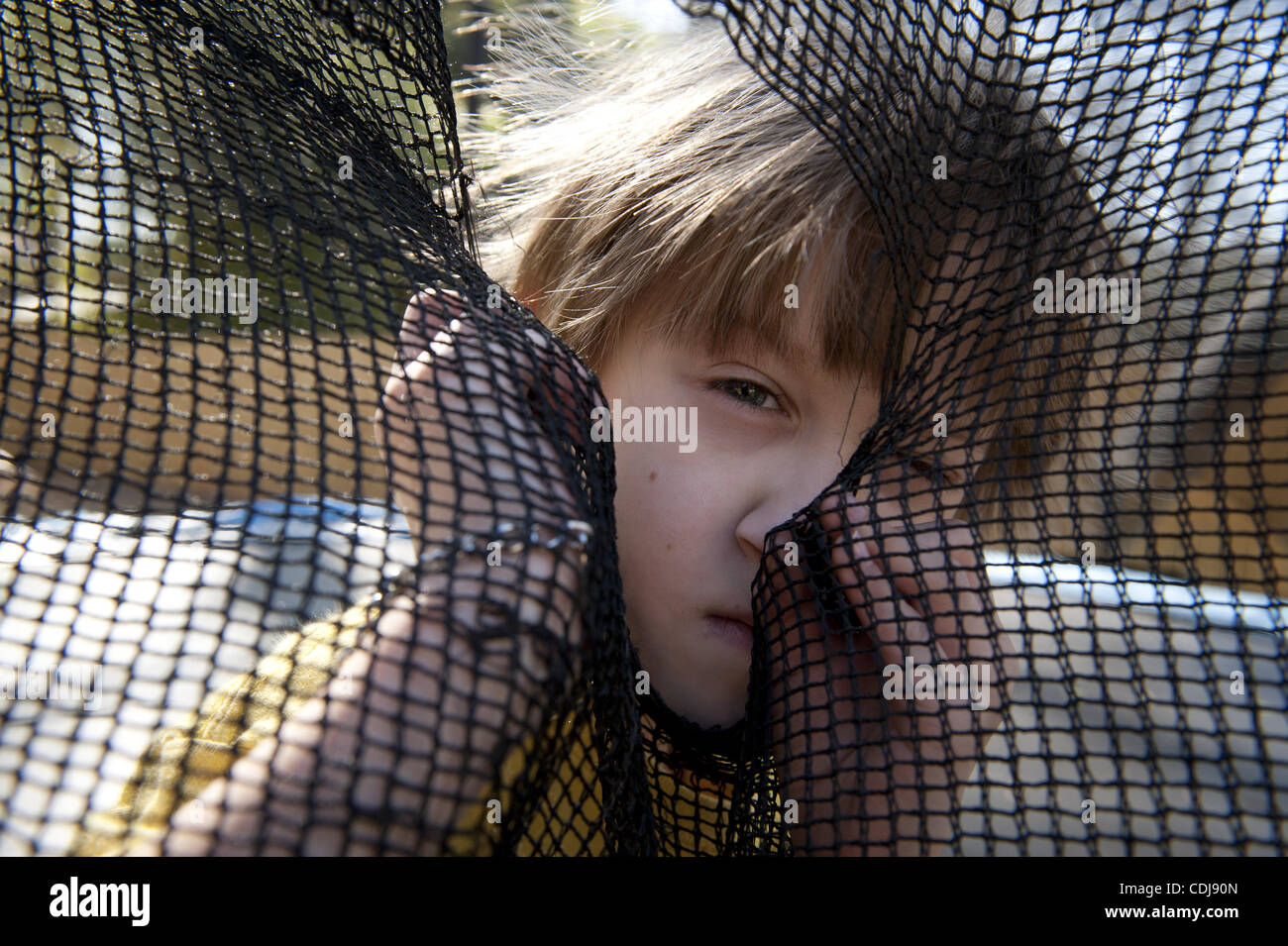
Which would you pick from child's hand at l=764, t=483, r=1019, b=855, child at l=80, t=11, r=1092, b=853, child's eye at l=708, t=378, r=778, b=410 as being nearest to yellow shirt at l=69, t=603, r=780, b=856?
child at l=80, t=11, r=1092, b=853

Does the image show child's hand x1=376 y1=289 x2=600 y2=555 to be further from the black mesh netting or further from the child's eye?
the child's eye

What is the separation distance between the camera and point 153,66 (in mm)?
701

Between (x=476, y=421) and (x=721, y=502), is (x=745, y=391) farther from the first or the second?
(x=476, y=421)

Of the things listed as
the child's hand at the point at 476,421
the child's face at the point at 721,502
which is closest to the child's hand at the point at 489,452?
the child's hand at the point at 476,421

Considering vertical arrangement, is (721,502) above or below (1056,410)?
below

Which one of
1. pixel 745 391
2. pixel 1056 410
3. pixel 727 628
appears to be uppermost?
pixel 1056 410

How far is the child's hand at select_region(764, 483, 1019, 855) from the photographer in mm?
688

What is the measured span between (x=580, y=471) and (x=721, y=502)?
24cm

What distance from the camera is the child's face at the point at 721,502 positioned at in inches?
32.9

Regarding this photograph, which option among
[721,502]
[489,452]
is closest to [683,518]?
[721,502]

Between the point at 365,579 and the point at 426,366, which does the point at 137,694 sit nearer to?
the point at 365,579

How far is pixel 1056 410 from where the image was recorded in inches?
28.4

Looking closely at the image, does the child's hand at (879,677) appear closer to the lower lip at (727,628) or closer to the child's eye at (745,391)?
the lower lip at (727,628)

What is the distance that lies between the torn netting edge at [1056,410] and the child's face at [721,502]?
92 mm
